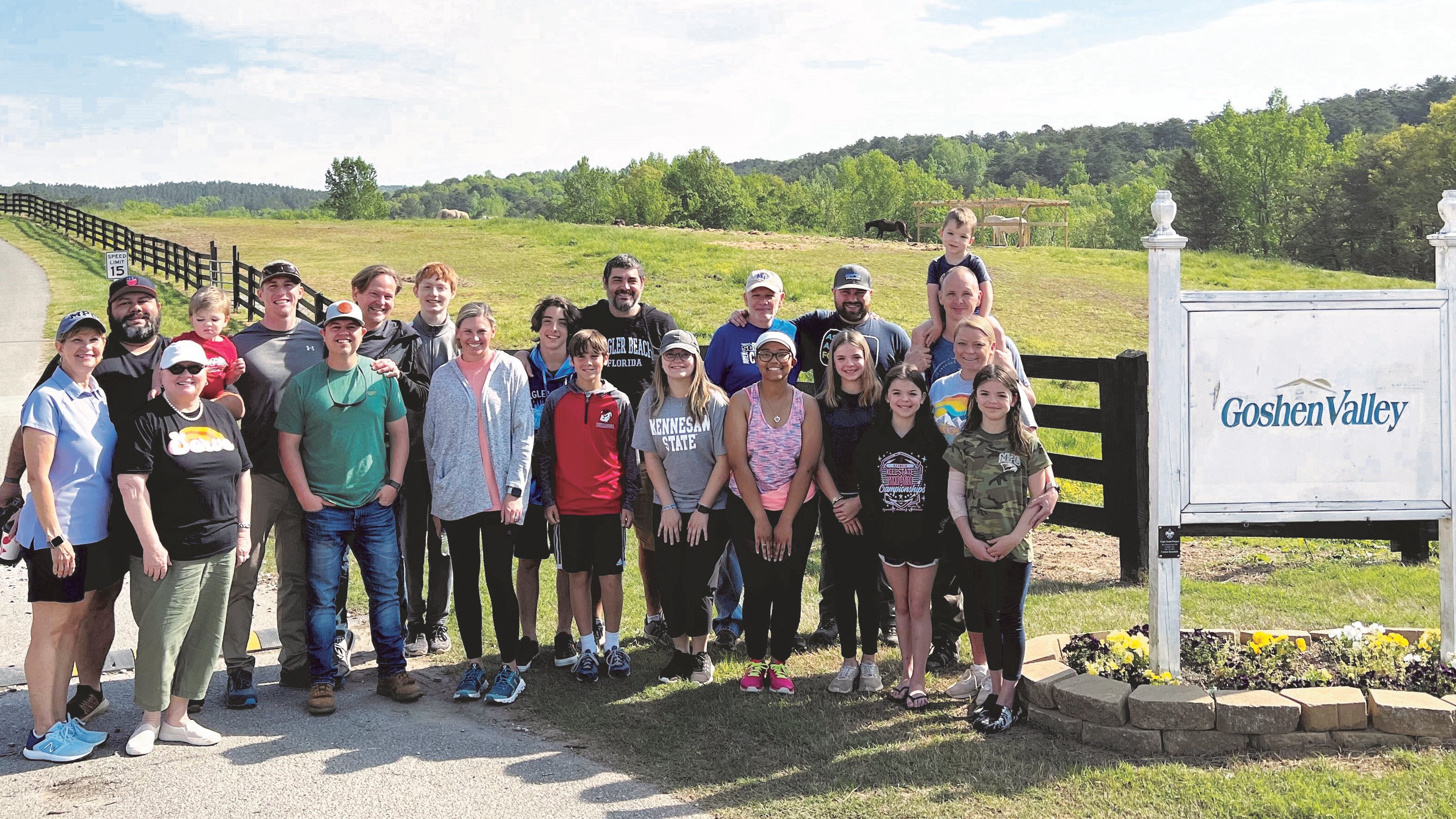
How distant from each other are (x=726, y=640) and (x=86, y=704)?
3.05 m

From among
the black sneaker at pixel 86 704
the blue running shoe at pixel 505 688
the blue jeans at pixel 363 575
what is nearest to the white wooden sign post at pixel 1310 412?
the blue running shoe at pixel 505 688

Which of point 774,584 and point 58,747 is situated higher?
point 774,584

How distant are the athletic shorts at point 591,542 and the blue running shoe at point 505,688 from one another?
1.89ft

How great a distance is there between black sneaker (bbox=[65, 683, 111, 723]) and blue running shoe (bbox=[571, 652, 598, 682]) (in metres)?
2.14

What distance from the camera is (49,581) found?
4391 millimetres

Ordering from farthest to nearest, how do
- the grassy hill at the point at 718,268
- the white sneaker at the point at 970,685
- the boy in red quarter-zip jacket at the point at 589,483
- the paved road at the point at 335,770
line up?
the grassy hill at the point at 718,268
the boy in red quarter-zip jacket at the point at 589,483
the white sneaker at the point at 970,685
the paved road at the point at 335,770

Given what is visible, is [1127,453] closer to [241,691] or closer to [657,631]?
[657,631]

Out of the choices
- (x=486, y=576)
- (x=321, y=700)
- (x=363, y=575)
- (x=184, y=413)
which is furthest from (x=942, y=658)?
(x=184, y=413)

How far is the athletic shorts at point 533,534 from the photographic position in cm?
547

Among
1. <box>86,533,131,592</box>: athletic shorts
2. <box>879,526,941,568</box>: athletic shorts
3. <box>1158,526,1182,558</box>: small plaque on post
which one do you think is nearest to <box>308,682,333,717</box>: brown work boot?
<box>86,533,131,592</box>: athletic shorts

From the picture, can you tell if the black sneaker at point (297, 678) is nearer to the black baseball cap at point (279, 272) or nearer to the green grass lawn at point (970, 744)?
the green grass lawn at point (970, 744)

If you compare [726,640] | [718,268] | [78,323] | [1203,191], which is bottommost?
[726,640]

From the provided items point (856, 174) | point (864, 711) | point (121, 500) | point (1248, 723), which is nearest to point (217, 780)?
point (121, 500)

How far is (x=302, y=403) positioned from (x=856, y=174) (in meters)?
106
